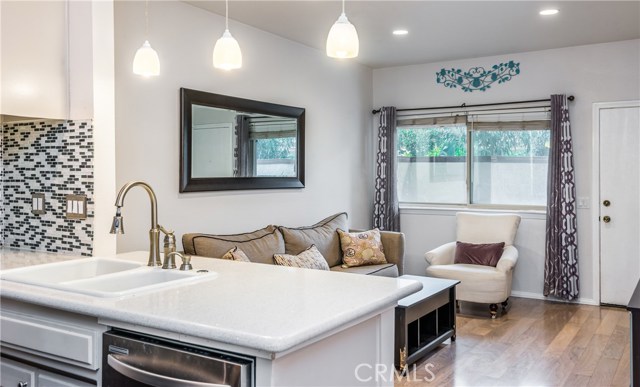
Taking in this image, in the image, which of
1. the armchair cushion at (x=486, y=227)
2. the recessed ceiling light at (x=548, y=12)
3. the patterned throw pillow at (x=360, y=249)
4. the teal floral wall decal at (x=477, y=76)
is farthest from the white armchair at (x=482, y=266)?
the recessed ceiling light at (x=548, y=12)

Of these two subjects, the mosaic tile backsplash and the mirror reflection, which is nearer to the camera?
the mosaic tile backsplash

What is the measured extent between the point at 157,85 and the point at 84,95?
114cm

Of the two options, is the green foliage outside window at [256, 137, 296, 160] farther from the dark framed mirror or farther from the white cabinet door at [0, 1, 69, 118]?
the white cabinet door at [0, 1, 69, 118]

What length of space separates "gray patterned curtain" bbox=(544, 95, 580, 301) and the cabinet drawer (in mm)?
4810

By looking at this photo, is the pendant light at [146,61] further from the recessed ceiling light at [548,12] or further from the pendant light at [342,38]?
the recessed ceiling light at [548,12]

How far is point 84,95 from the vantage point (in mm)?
2766

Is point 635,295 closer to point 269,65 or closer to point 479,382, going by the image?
point 479,382

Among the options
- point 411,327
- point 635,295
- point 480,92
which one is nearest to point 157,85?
point 411,327

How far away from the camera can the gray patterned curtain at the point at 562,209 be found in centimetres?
543

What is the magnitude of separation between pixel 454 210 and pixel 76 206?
4.34 metres

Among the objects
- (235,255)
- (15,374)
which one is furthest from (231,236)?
(15,374)

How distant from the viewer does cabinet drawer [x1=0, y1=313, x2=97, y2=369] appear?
69.7 inches

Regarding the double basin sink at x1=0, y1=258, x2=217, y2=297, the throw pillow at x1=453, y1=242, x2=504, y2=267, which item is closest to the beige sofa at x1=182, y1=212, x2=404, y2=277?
the throw pillow at x1=453, y1=242, x2=504, y2=267

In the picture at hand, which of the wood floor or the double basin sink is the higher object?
the double basin sink
